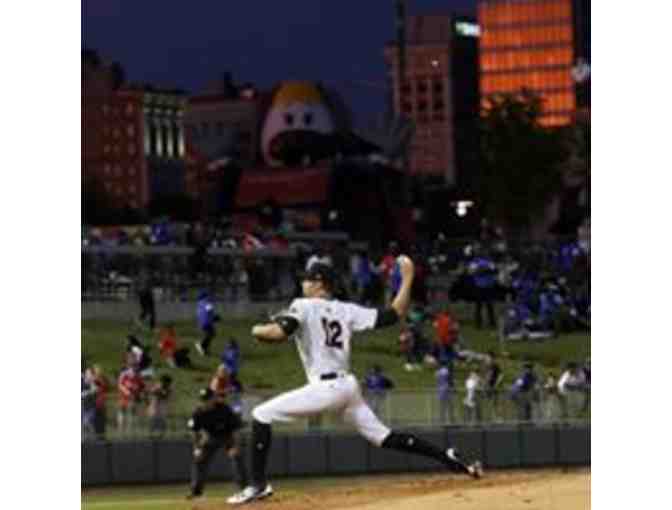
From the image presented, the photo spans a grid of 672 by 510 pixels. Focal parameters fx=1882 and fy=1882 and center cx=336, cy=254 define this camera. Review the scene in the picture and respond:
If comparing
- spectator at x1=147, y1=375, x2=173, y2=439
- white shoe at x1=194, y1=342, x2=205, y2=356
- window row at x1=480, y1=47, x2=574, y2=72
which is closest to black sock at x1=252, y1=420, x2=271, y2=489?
spectator at x1=147, y1=375, x2=173, y2=439

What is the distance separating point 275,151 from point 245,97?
706mm

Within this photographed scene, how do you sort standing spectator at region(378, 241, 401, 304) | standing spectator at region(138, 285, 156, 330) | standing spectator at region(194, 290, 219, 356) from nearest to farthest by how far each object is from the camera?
standing spectator at region(378, 241, 401, 304) → standing spectator at region(194, 290, 219, 356) → standing spectator at region(138, 285, 156, 330)

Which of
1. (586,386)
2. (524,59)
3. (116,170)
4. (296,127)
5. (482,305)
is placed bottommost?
(586,386)

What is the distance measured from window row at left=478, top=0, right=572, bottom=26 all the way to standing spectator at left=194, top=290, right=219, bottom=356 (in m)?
8.48

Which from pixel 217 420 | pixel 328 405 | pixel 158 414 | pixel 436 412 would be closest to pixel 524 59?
pixel 436 412

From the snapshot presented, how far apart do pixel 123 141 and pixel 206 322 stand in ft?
7.87

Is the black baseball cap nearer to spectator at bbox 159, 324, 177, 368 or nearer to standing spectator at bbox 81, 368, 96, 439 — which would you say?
standing spectator at bbox 81, 368, 96, 439

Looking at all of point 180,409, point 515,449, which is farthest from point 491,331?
point 180,409

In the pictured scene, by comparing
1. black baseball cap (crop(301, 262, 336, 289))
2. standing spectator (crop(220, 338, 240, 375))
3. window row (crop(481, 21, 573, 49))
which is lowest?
standing spectator (crop(220, 338, 240, 375))

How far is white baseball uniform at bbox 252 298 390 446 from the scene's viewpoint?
29.0ft

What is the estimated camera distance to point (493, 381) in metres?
16.2

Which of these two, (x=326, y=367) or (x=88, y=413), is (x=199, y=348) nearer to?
(x=88, y=413)

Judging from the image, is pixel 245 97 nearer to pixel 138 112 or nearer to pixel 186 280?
pixel 138 112
